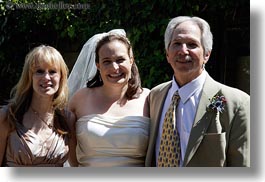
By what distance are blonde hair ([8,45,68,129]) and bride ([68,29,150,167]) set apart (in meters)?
0.15

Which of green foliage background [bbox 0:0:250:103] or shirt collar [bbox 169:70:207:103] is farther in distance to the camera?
green foliage background [bbox 0:0:250:103]

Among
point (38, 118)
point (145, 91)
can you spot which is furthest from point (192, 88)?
point (38, 118)

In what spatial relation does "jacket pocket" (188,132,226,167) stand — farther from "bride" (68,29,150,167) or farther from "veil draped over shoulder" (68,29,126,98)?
"veil draped over shoulder" (68,29,126,98)

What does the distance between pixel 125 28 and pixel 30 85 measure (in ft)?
2.33

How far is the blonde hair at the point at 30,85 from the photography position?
2.01 m

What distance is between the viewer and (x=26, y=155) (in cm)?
196

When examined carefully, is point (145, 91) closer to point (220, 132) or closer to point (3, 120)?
point (220, 132)

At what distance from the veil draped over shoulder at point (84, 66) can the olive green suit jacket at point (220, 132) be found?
746mm

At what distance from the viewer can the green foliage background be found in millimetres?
2369

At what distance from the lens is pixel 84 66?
8.21 ft

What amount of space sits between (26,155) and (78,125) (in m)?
0.29

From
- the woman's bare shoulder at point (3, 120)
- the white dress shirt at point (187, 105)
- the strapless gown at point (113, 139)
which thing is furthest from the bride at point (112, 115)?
the woman's bare shoulder at point (3, 120)

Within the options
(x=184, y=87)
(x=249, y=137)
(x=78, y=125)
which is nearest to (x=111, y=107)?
(x=78, y=125)

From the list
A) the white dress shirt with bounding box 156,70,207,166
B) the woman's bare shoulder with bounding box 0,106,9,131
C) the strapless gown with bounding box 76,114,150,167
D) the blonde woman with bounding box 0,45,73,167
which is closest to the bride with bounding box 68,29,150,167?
the strapless gown with bounding box 76,114,150,167
